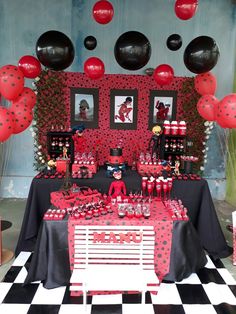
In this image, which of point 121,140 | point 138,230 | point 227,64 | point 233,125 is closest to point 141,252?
point 138,230

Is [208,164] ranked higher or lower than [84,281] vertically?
higher

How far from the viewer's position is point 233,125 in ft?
14.1

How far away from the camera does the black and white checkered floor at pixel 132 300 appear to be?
10.3 ft

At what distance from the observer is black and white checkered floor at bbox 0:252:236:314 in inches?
123

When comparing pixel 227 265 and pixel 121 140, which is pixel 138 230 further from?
pixel 121 140

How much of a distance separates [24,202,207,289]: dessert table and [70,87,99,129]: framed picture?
3479 mm

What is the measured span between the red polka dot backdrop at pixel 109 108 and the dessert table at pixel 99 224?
126 inches

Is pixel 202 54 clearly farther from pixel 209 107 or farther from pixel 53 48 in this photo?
pixel 53 48

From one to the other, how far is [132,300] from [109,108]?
4.18 metres

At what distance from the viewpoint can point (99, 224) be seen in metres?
3.35

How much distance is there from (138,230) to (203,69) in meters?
2.16

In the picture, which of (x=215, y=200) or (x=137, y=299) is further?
(x=215, y=200)

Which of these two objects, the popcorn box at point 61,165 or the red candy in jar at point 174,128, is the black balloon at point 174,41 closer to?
the red candy in jar at point 174,128

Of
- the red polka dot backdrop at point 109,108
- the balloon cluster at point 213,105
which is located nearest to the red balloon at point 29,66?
the red polka dot backdrop at point 109,108
